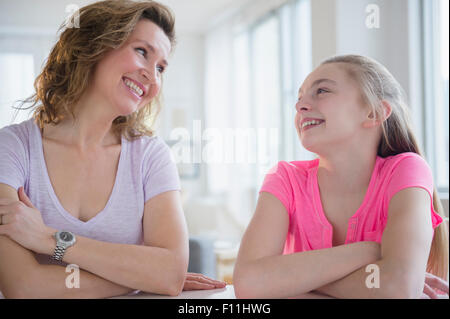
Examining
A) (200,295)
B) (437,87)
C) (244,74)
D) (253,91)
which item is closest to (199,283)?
(200,295)

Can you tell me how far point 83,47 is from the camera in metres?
1.32

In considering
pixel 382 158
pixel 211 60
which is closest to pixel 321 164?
pixel 382 158

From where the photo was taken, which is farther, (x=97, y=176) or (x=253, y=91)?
(x=253, y=91)

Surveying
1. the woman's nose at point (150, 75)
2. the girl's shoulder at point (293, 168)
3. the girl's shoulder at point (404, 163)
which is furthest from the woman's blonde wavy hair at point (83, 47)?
the girl's shoulder at point (404, 163)

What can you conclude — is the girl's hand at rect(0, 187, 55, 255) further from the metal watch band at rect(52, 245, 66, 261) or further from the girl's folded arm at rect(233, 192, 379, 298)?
the girl's folded arm at rect(233, 192, 379, 298)

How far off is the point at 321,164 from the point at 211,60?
5321 millimetres

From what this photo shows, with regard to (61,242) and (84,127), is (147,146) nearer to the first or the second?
(84,127)

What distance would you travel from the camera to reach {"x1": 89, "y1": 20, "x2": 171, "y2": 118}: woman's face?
1295 millimetres

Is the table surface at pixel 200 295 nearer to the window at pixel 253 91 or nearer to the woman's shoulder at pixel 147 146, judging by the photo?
the woman's shoulder at pixel 147 146

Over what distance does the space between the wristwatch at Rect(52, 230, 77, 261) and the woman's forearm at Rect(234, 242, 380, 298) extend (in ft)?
1.34

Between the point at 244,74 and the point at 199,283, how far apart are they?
15.0 ft

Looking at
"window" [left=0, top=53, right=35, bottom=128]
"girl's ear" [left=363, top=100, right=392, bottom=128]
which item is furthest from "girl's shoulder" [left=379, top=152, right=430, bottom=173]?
"window" [left=0, top=53, right=35, bottom=128]

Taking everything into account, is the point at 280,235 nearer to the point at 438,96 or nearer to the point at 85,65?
the point at 85,65
